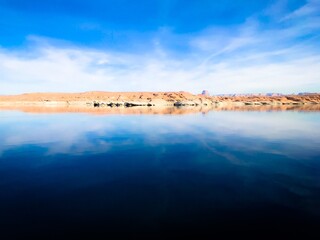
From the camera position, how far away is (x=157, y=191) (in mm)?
8852

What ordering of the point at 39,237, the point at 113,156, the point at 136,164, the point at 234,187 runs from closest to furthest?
the point at 39,237 → the point at 234,187 → the point at 136,164 → the point at 113,156

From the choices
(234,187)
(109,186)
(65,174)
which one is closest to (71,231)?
(109,186)

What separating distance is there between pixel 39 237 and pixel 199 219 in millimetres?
4098

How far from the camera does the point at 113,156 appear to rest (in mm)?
14266

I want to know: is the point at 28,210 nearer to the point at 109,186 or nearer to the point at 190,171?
the point at 109,186

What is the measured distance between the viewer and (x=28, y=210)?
7.33 metres

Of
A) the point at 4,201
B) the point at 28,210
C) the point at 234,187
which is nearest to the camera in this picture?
the point at 28,210

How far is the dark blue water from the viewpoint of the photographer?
649 cm

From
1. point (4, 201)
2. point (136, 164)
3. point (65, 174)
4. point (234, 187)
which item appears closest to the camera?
point (4, 201)

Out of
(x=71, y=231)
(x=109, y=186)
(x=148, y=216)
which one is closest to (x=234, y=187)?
(x=148, y=216)

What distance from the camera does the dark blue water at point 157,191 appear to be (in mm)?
6492

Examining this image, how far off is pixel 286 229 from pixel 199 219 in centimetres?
221

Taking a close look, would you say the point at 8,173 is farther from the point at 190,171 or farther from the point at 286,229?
the point at 286,229

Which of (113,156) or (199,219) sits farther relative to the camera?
(113,156)
